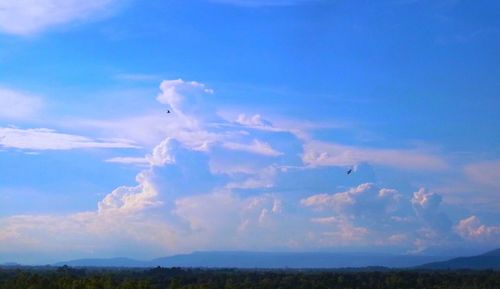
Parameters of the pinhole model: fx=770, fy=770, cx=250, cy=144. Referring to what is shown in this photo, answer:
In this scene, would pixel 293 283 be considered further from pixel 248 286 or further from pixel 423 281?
pixel 423 281

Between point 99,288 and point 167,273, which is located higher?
point 167,273

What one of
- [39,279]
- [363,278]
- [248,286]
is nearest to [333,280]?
[363,278]

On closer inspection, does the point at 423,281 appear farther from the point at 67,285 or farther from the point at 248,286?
the point at 67,285

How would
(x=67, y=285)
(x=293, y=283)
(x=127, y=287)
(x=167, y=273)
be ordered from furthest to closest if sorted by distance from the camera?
(x=167, y=273), (x=293, y=283), (x=67, y=285), (x=127, y=287)

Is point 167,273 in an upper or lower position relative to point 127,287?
upper

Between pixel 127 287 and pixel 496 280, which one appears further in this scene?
pixel 496 280

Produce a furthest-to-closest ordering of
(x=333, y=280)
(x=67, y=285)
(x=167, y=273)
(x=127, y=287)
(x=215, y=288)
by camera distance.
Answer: (x=167, y=273), (x=333, y=280), (x=215, y=288), (x=67, y=285), (x=127, y=287)

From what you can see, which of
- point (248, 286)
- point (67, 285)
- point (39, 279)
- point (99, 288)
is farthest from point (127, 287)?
point (248, 286)

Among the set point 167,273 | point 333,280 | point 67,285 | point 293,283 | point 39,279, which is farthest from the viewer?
point 167,273

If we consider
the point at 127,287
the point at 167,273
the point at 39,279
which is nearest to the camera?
the point at 127,287
